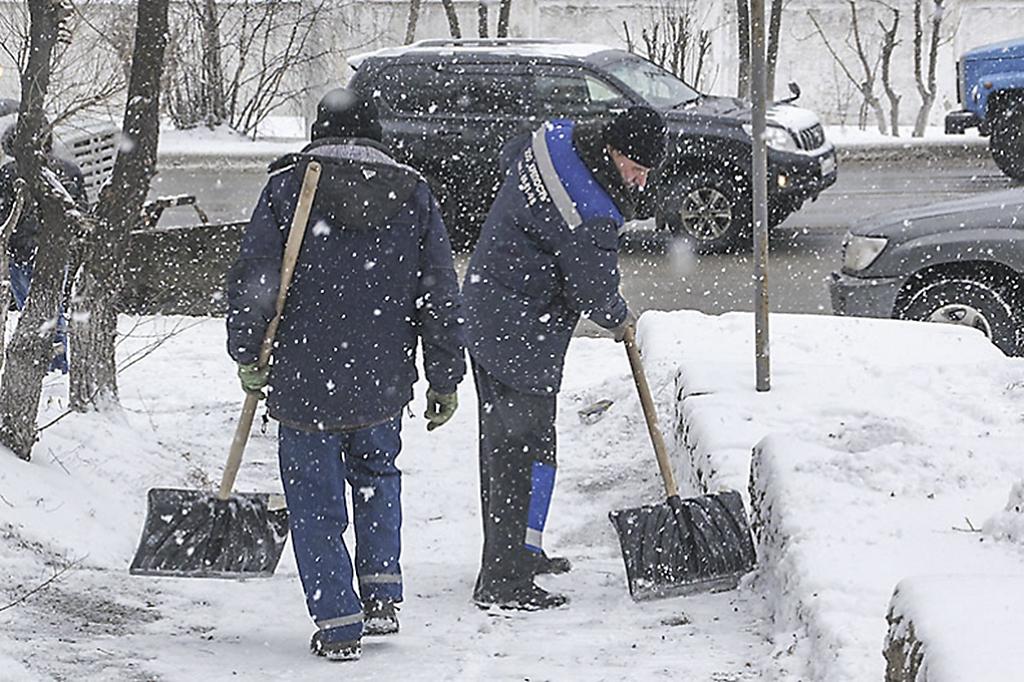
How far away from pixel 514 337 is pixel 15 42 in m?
4.10

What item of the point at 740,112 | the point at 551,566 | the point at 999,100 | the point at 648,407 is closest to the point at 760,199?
the point at 648,407

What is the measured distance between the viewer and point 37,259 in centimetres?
Answer: 602

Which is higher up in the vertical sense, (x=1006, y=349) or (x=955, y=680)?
(x=955, y=680)

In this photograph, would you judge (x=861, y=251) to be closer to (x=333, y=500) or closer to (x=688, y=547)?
(x=688, y=547)

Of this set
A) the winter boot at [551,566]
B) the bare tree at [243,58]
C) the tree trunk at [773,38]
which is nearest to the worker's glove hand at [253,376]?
the winter boot at [551,566]

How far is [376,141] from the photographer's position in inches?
177

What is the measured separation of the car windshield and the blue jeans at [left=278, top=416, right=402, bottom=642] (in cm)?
896

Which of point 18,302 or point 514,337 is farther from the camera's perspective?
point 18,302

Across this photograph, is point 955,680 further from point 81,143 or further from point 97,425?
point 81,143

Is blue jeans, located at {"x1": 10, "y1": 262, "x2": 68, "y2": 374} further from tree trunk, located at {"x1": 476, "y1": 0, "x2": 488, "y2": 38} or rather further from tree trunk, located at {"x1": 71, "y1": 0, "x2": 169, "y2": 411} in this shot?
tree trunk, located at {"x1": 476, "y1": 0, "x2": 488, "y2": 38}

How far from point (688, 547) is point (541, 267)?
0.95 m

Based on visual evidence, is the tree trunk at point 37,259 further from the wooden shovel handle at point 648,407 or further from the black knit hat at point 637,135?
the black knit hat at point 637,135

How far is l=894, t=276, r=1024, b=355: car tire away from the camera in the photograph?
26.9 ft

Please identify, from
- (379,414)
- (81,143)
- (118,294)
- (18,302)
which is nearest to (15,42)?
(18,302)
